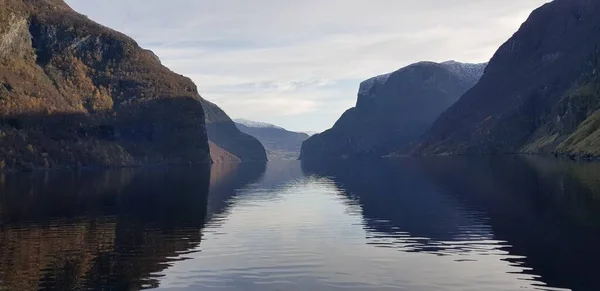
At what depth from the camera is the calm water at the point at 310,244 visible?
139 ft

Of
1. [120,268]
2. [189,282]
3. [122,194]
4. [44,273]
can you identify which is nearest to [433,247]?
[189,282]

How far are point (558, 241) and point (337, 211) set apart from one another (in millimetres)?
39844

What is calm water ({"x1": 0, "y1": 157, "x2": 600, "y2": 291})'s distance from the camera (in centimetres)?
4225

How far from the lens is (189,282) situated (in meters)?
42.2

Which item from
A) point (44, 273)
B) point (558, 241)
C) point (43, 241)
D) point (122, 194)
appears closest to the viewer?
point (44, 273)

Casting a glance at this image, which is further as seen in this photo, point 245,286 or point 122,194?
point 122,194

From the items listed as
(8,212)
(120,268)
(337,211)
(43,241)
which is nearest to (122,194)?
(8,212)

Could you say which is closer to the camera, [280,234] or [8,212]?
[280,234]

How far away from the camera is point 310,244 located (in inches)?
2322

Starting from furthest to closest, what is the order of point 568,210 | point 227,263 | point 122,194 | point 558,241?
1. point 122,194
2. point 568,210
3. point 558,241
4. point 227,263

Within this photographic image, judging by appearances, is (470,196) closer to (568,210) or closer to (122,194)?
(568,210)

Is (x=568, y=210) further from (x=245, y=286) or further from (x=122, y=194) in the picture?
(x=122, y=194)

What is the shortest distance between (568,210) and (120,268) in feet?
183

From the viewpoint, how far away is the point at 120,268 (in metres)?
46.8
